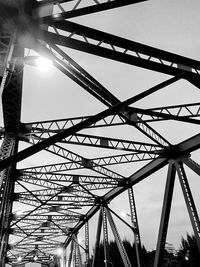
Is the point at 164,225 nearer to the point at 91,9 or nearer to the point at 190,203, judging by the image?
the point at 190,203

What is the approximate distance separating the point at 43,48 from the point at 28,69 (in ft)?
12.8

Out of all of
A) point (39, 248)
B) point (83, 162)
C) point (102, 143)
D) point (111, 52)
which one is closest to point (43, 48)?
point (111, 52)

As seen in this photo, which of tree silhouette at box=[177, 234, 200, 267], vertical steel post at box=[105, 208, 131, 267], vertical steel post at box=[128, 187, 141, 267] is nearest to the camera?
vertical steel post at box=[128, 187, 141, 267]

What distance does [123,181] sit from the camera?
16.8 metres

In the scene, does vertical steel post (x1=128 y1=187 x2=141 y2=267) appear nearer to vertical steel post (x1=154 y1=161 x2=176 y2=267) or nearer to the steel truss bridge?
the steel truss bridge

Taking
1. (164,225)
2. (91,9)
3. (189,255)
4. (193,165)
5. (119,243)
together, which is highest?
(189,255)

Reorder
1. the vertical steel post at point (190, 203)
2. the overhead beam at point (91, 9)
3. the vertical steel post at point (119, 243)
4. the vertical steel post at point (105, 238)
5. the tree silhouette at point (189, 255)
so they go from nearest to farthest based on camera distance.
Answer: the overhead beam at point (91, 9) < the vertical steel post at point (190, 203) < the vertical steel post at point (119, 243) < the vertical steel post at point (105, 238) < the tree silhouette at point (189, 255)

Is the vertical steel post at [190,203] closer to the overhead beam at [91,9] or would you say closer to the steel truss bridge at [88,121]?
the steel truss bridge at [88,121]

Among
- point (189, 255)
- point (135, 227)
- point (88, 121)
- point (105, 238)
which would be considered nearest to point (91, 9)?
point (88, 121)

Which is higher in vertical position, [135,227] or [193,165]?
[193,165]

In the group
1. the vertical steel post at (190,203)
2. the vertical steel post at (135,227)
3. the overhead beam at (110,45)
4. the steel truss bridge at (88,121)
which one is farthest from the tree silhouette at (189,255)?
the overhead beam at (110,45)

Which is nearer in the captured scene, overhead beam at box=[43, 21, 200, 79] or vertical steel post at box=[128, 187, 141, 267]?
overhead beam at box=[43, 21, 200, 79]

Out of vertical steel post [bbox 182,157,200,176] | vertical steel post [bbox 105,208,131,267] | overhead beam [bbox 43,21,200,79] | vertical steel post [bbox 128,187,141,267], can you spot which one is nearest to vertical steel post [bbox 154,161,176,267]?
vertical steel post [bbox 182,157,200,176]

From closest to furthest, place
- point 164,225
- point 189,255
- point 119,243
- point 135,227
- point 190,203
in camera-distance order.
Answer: point 190,203 < point 164,225 < point 135,227 < point 119,243 < point 189,255
